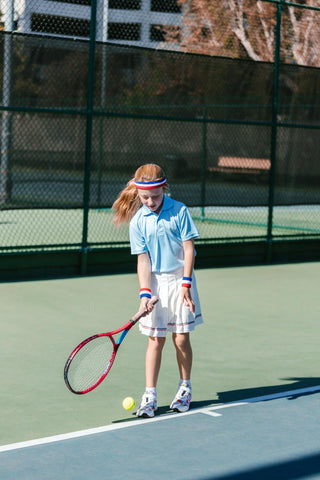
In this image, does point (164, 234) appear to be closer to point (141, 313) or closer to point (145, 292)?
point (145, 292)

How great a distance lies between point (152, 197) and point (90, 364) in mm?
1014

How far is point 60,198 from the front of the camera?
37.6ft

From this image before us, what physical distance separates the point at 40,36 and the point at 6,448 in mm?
6487

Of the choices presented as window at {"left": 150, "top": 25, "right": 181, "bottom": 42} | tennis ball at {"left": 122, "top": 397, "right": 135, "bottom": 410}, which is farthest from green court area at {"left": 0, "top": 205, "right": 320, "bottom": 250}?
tennis ball at {"left": 122, "top": 397, "right": 135, "bottom": 410}

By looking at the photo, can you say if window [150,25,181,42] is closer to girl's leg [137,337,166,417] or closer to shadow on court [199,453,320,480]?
girl's leg [137,337,166,417]

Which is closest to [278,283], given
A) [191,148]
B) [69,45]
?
[191,148]

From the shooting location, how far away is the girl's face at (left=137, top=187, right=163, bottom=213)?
→ 4.73 meters

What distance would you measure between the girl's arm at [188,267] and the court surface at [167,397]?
2.16 feet

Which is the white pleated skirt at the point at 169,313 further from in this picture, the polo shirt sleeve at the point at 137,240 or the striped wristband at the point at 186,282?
the polo shirt sleeve at the point at 137,240

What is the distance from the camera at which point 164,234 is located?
4.83 m

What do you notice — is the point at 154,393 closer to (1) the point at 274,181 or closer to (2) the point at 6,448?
(2) the point at 6,448

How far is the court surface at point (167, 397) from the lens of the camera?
3.97 meters

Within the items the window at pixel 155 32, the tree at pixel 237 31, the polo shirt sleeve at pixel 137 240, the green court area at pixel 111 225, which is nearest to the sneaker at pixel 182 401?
the polo shirt sleeve at pixel 137 240

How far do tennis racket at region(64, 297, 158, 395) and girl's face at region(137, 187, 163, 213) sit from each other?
54 centimetres
